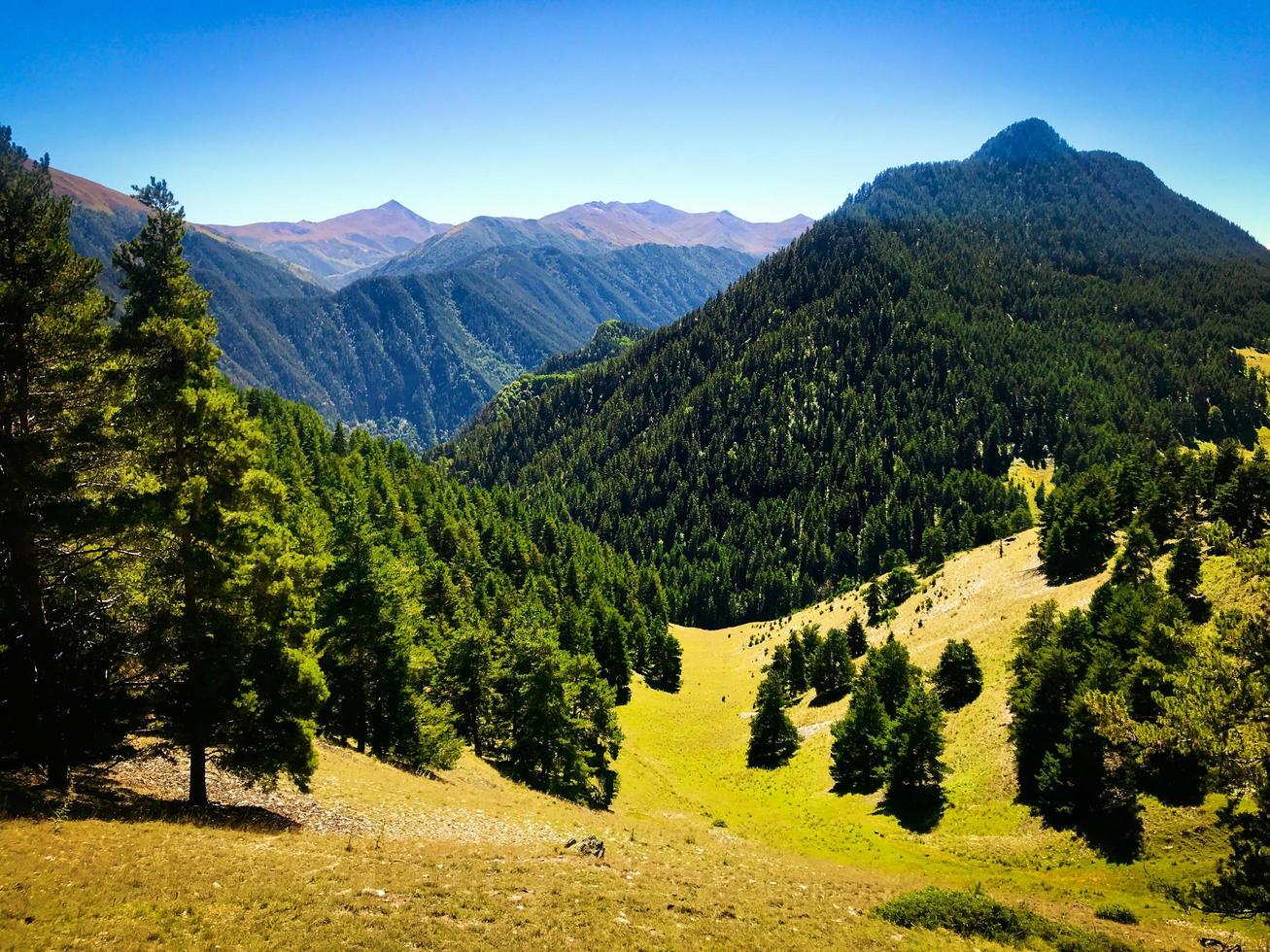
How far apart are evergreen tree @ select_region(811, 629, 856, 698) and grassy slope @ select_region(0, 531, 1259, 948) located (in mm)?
20731

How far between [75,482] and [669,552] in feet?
609

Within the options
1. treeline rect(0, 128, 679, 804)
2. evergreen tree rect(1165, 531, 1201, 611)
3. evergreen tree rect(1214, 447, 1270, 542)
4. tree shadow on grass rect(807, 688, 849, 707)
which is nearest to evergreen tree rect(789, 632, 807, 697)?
tree shadow on grass rect(807, 688, 849, 707)

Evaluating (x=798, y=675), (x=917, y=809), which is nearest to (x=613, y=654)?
(x=798, y=675)

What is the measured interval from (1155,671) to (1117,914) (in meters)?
20.4

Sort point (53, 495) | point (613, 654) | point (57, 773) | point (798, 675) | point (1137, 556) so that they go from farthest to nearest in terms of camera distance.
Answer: point (798, 675), point (613, 654), point (1137, 556), point (57, 773), point (53, 495)

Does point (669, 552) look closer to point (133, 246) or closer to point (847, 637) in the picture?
point (847, 637)

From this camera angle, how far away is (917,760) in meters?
48.6

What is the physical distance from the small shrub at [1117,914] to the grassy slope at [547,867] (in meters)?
0.81

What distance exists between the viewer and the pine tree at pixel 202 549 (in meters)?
19.1

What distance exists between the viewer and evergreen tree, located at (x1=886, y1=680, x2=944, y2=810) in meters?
48.3

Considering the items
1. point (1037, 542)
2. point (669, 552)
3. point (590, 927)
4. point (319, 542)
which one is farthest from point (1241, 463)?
point (669, 552)

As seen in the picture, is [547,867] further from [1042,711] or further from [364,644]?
[1042,711]

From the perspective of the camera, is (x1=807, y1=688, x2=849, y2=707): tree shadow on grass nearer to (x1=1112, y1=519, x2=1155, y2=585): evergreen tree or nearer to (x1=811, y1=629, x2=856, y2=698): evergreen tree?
(x1=811, y1=629, x2=856, y2=698): evergreen tree

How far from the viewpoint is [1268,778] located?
1520 centimetres
